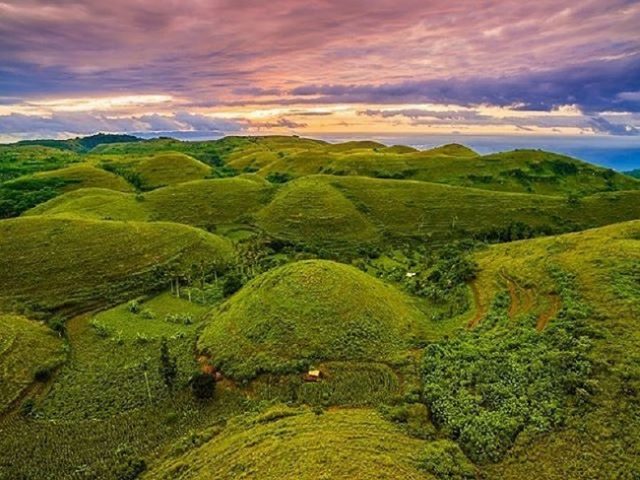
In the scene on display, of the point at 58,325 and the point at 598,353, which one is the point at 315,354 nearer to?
the point at 598,353

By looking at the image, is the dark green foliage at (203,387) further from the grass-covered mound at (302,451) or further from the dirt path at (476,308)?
the dirt path at (476,308)

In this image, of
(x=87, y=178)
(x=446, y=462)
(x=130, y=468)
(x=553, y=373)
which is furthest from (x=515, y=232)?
(x=87, y=178)

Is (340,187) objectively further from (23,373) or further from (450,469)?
(450,469)

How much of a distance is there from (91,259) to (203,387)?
113 feet

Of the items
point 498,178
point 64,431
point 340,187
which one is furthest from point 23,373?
point 498,178

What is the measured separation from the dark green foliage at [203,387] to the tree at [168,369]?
7.36ft

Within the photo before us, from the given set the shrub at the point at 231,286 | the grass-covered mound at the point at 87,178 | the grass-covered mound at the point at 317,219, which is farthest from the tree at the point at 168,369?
the grass-covered mound at the point at 87,178

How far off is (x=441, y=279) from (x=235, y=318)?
25648 mm

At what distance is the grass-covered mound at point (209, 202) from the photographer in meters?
91.3

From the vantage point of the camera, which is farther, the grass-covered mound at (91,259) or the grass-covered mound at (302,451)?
the grass-covered mound at (91,259)

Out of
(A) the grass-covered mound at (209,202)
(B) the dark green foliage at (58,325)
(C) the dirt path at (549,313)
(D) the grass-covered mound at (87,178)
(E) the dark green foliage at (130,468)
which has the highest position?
(D) the grass-covered mound at (87,178)

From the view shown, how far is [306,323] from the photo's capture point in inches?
1718

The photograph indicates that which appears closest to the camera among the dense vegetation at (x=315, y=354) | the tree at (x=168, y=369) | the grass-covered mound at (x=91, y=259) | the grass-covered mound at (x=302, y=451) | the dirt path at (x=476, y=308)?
the grass-covered mound at (x=302, y=451)

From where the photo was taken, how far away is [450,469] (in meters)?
27.1
